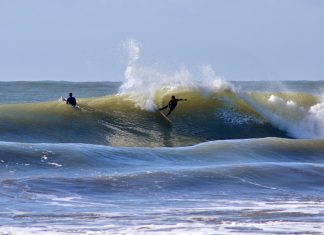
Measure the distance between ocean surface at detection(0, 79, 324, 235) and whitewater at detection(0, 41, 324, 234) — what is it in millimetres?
26

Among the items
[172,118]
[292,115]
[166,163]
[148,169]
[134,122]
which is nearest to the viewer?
[148,169]

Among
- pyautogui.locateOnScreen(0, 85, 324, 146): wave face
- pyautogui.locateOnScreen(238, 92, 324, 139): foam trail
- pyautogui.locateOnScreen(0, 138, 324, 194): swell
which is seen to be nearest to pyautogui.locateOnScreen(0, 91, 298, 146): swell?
pyautogui.locateOnScreen(0, 85, 324, 146): wave face

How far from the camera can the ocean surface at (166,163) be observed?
465 inches

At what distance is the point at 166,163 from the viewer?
60.2 ft

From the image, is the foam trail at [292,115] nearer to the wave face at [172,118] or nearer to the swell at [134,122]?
the wave face at [172,118]

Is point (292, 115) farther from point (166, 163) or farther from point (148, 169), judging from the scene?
point (148, 169)

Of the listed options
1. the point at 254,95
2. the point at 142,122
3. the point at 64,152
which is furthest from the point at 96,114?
→ the point at 64,152

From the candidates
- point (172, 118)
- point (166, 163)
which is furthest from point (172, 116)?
point (166, 163)

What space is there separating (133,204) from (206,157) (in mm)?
6803

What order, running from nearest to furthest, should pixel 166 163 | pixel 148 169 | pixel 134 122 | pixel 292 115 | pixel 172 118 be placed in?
pixel 148 169, pixel 166 163, pixel 134 122, pixel 172 118, pixel 292 115

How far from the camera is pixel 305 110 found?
96.7 feet

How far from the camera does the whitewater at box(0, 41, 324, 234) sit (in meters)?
11.8

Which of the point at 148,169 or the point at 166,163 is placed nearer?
the point at 148,169

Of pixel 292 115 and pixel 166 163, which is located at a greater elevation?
pixel 292 115
